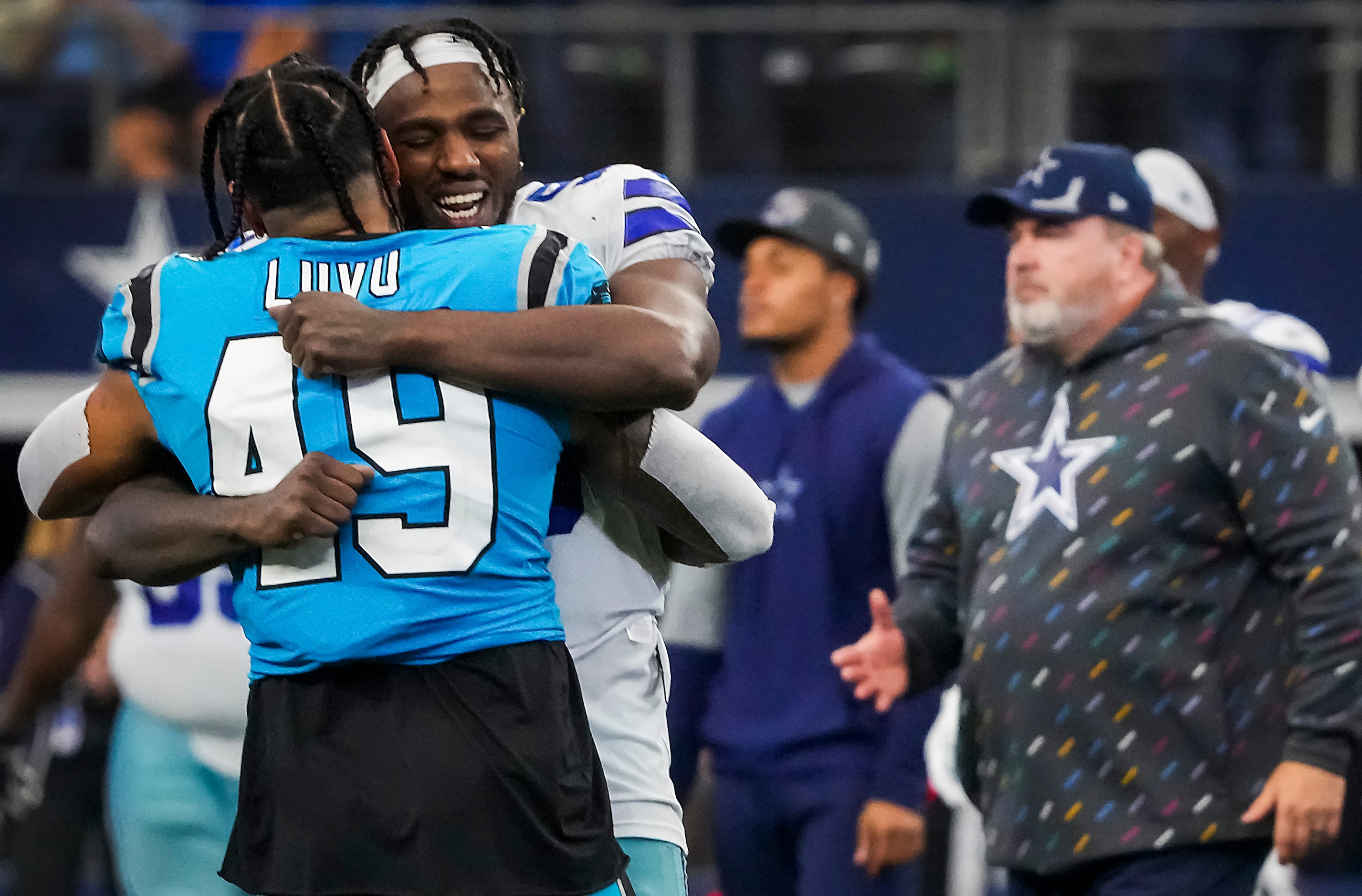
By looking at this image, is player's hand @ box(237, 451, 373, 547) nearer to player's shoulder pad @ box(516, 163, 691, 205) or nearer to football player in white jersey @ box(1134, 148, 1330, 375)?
player's shoulder pad @ box(516, 163, 691, 205)

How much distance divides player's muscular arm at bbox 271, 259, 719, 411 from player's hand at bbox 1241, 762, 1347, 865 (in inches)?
60.4

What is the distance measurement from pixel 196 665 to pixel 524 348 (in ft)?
6.77

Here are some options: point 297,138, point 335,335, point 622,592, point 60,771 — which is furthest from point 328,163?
point 60,771

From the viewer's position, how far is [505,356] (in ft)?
6.49

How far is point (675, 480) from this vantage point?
2.21 metres

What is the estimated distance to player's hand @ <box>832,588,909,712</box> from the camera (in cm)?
329

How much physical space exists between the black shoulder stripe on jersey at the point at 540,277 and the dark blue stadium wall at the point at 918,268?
17.0ft

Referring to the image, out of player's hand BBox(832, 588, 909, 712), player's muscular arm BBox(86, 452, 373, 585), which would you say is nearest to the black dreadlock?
player's muscular arm BBox(86, 452, 373, 585)

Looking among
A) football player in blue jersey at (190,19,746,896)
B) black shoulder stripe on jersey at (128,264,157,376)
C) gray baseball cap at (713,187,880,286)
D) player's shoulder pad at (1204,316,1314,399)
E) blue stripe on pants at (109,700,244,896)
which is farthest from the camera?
gray baseball cap at (713,187,880,286)

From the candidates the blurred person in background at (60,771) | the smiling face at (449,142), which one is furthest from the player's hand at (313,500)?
the blurred person in background at (60,771)

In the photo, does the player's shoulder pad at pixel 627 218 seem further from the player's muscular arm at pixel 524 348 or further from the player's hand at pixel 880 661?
the player's hand at pixel 880 661

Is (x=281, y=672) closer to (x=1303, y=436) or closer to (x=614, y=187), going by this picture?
(x=614, y=187)

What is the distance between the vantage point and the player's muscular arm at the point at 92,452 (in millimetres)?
2156

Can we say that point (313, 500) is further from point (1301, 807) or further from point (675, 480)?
point (1301, 807)
